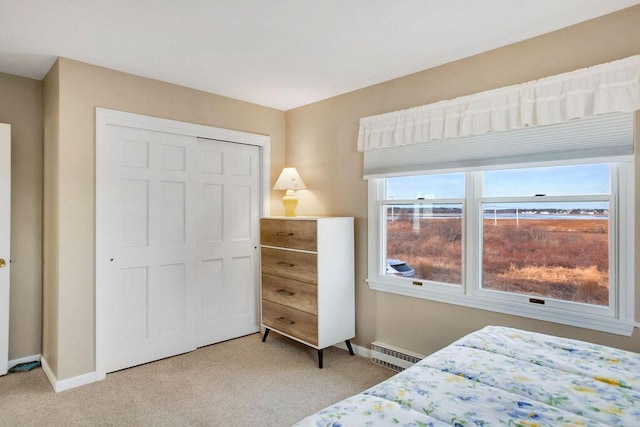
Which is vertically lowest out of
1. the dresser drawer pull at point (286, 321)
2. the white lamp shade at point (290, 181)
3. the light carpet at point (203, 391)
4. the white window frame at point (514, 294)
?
the light carpet at point (203, 391)

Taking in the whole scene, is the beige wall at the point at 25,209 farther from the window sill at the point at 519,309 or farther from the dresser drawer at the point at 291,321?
the window sill at the point at 519,309

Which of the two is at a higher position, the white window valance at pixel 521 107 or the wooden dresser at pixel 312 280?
the white window valance at pixel 521 107

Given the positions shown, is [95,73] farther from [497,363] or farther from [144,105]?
[497,363]

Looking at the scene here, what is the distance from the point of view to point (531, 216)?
8.18 feet

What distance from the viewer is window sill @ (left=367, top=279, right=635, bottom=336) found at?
7.00ft

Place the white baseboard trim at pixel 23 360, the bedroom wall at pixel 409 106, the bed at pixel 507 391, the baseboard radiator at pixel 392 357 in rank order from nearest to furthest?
the bed at pixel 507 391 < the bedroom wall at pixel 409 106 < the baseboard radiator at pixel 392 357 < the white baseboard trim at pixel 23 360

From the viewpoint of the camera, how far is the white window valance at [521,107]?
2062mm

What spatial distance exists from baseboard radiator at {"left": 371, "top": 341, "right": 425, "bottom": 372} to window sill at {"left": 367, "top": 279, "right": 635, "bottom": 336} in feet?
1.46

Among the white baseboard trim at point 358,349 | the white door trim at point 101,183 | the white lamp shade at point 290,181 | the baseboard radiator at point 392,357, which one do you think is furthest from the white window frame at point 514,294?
the white door trim at point 101,183

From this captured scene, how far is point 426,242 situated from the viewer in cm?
302

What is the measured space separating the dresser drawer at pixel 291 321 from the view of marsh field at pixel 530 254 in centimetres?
97

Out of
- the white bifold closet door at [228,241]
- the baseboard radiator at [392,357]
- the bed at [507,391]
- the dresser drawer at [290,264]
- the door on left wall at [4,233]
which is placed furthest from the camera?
the white bifold closet door at [228,241]

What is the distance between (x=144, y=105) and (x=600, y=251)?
3380 millimetres

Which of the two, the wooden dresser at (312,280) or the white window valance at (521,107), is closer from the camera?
the white window valance at (521,107)
